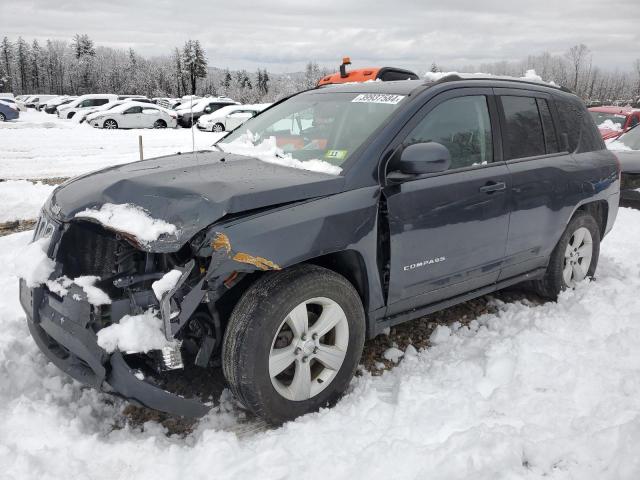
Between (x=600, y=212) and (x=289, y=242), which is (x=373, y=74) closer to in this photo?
(x=600, y=212)

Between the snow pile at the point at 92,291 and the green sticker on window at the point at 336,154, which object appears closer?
the snow pile at the point at 92,291

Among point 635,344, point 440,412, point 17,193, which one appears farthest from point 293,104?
point 17,193

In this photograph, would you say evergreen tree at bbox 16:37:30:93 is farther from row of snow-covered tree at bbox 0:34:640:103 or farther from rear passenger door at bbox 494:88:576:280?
rear passenger door at bbox 494:88:576:280

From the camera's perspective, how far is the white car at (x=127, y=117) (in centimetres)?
2603

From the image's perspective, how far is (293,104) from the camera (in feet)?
14.4

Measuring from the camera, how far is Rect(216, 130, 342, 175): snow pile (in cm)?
330

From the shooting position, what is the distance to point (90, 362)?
2.70 metres

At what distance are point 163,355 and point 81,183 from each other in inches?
50.8

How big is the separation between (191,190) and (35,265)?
90cm

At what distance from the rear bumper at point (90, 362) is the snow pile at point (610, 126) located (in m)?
12.9

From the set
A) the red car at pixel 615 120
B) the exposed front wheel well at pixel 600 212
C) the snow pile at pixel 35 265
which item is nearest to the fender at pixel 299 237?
the snow pile at pixel 35 265

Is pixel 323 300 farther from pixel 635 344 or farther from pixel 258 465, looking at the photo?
pixel 635 344

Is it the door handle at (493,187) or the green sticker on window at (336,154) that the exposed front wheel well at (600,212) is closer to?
the door handle at (493,187)

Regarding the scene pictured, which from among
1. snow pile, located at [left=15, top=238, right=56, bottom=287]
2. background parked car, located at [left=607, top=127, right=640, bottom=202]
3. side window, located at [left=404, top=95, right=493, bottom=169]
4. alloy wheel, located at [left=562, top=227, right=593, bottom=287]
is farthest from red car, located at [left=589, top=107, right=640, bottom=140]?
snow pile, located at [left=15, top=238, right=56, bottom=287]
